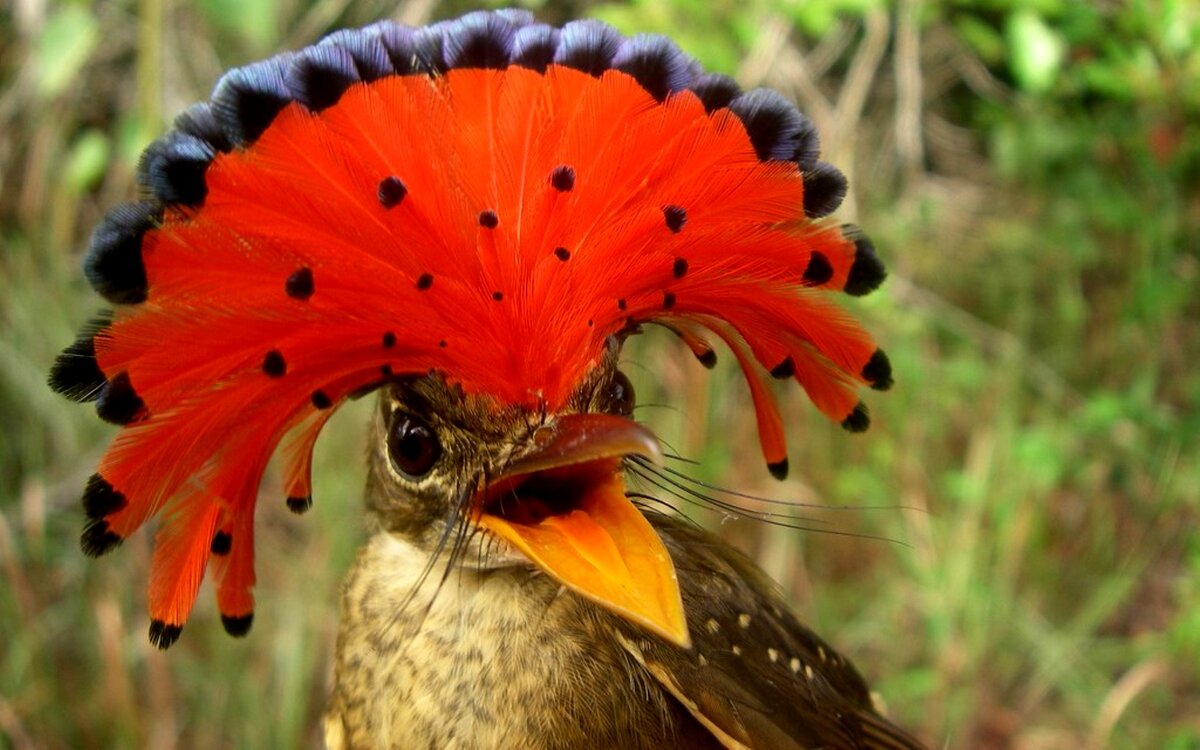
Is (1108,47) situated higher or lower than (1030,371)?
higher

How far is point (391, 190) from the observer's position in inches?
28.6

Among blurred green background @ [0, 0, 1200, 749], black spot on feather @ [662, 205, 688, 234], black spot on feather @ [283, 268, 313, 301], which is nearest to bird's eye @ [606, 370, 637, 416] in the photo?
black spot on feather @ [662, 205, 688, 234]

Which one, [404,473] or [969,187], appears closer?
[404,473]

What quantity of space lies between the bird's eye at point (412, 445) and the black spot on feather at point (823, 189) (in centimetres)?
42

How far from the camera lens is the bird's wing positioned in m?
0.90

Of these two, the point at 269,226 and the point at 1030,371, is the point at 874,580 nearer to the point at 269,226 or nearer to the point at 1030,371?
the point at 1030,371

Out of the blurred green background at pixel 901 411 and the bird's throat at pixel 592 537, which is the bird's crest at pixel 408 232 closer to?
the bird's throat at pixel 592 537

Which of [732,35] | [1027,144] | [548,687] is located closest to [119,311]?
[548,687]

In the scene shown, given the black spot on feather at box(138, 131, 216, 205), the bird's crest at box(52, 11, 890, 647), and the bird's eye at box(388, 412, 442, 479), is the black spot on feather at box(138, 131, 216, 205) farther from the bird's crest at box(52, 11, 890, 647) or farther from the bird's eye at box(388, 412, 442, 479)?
the bird's eye at box(388, 412, 442, 479)

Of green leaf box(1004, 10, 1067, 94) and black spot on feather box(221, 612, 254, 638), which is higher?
green leaf box(1004, 10, 1067, 94)

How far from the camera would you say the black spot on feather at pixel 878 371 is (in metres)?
0.90

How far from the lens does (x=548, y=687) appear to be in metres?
0.89

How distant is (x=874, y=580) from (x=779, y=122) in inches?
92.8

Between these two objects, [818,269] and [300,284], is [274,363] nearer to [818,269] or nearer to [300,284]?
[300,284]
